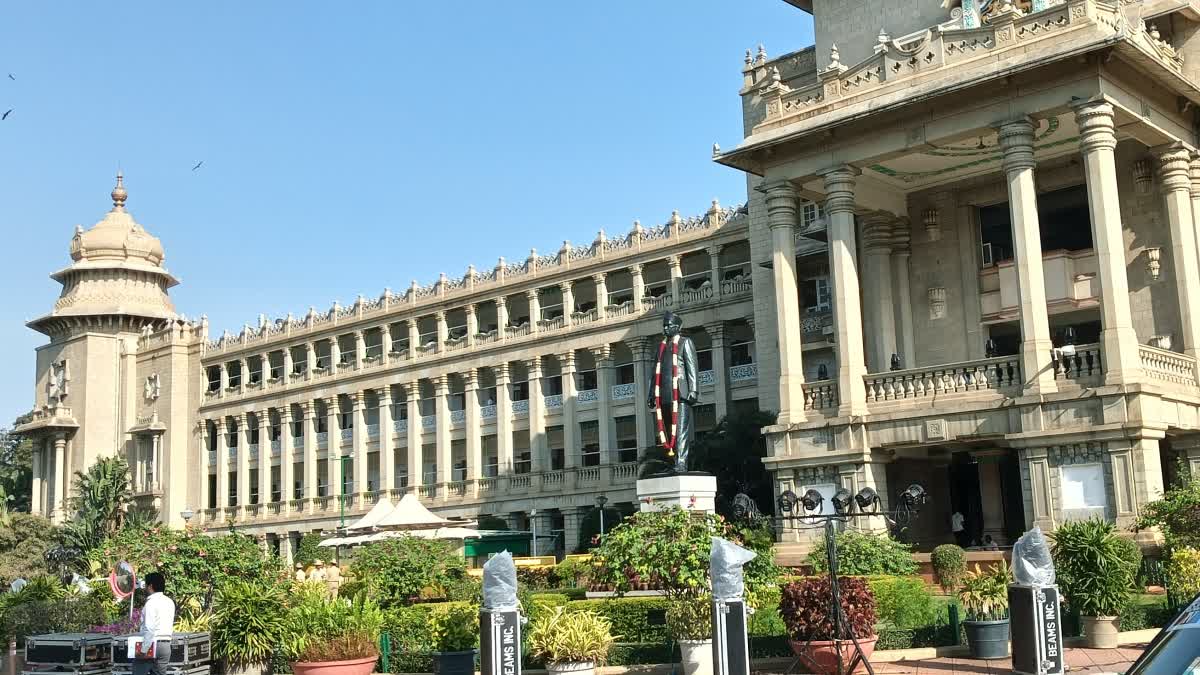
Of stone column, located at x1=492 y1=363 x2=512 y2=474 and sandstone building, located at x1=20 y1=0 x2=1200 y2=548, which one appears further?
stone column, located at x1=492 y1=363 x2=512 y2=474

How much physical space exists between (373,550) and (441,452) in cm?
3448

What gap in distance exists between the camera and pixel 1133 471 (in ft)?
83.6

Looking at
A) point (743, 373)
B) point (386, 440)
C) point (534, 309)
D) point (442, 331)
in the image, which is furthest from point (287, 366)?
point (743, 373)

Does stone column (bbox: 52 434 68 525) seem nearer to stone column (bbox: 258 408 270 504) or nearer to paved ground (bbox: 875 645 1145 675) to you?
stone column (bbox: 258 408 270 504)

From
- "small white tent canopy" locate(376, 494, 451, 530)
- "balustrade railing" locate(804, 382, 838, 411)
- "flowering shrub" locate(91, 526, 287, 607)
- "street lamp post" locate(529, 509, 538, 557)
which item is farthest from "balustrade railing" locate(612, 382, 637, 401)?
"flowering shrub" locate(91, 526, 287, 607)

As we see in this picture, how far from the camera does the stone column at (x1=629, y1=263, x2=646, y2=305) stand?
53.3 metres

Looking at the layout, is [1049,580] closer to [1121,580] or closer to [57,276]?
[1121,580]

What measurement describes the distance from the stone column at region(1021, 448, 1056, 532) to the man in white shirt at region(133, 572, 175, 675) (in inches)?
730

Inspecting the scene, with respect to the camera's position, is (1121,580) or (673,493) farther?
(673,493)

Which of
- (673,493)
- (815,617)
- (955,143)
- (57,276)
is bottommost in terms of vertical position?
(815,617)

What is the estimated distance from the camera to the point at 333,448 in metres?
67.4

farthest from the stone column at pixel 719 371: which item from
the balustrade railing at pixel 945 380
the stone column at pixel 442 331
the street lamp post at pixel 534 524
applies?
the balustrade railing at pixel 945 380

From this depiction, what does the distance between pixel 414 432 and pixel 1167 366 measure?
4188 centimetres

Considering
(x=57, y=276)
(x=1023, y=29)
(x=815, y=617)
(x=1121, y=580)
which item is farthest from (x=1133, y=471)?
(x=57, y=276)
